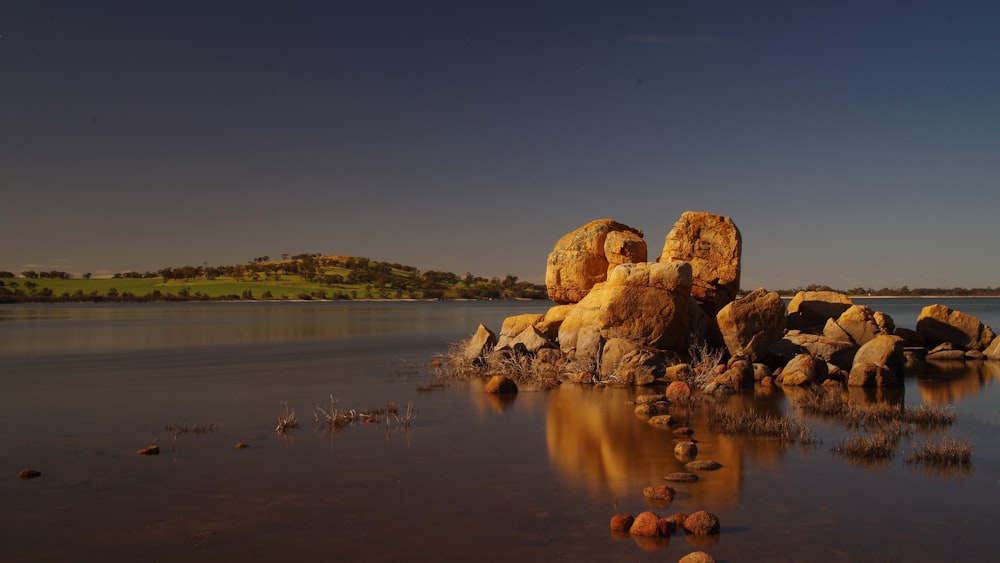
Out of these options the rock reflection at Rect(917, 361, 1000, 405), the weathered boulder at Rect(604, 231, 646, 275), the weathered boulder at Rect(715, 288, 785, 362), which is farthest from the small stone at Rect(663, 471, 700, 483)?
the weathered boulder at Rect(604, 231, 646, 275)

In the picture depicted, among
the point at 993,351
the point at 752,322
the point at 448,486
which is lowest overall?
the point at 448,486

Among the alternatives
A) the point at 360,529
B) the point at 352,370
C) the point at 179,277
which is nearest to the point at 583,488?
the point at 360,529

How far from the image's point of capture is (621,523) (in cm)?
738

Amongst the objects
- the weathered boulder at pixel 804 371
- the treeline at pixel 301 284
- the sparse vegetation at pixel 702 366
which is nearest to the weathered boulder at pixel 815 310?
the sparse vegetation at pixel 702 366

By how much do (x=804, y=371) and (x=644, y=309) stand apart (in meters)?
4.53

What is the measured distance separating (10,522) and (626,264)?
1714 centimetres

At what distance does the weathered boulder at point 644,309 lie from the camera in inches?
816

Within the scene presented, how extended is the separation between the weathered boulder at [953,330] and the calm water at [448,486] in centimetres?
1101

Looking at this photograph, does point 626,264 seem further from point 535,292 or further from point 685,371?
point 535,292

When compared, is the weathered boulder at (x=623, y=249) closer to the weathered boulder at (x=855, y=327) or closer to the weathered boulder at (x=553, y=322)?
the weathered boulder at (x=553, y=322)

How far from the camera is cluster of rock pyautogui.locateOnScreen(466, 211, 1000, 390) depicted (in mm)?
19438

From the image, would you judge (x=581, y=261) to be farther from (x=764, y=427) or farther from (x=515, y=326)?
(x=764, y=427)

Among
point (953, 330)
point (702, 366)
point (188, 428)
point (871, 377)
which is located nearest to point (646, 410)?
point (702, 366)

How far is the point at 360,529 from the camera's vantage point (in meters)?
7.57
